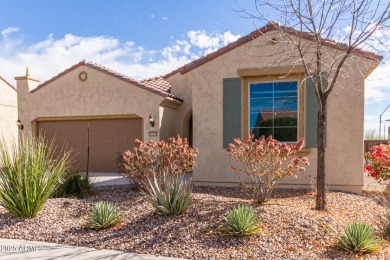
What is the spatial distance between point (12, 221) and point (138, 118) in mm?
7672

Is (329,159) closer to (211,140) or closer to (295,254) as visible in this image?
(211,140)

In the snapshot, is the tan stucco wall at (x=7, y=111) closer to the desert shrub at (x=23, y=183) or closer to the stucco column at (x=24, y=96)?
the stucco column at (x=24, y=96)

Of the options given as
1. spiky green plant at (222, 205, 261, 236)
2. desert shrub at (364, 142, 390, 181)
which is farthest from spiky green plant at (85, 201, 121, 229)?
desert shrub at (364, 142, 390, 181)

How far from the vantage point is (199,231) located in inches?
230

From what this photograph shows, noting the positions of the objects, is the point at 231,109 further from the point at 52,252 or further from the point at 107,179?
the point at 52,252

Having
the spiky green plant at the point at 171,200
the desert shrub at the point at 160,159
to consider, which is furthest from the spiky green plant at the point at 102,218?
the desert shrub at the point at 160,159

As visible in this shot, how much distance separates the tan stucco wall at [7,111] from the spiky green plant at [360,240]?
19.8 meters

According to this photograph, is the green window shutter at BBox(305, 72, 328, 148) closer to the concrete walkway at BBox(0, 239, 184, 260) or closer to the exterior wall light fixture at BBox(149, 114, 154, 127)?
the exterior wall light fixture at BBox(149, 114, 154, 127)

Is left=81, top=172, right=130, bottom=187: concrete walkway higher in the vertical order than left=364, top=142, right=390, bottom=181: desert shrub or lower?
lower

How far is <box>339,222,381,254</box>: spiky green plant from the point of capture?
500cm

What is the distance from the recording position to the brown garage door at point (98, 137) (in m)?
14.3

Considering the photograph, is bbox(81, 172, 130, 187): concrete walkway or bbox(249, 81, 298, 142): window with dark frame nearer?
bbox(249, 81, 298, 142): window with dark frame

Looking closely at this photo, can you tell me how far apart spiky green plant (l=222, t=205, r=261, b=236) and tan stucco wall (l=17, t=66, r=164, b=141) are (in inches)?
315

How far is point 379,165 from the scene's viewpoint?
9.92 m
